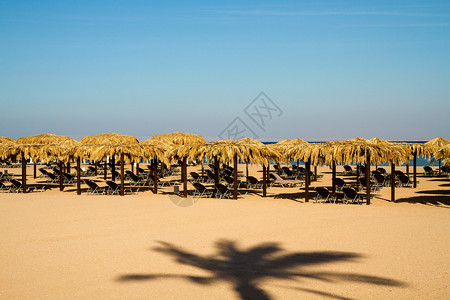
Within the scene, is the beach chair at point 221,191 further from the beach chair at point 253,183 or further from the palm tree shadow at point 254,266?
the palm tree shadow at point 254,266

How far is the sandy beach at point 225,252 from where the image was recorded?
4.84 meters

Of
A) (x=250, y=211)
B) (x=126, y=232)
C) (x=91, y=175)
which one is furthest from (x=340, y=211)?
(x=91, y=175)

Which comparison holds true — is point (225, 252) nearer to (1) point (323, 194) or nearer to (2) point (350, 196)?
(1) point (323, 194)

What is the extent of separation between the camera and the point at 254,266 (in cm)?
570

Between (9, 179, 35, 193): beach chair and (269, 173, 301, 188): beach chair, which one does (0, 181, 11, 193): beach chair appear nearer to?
(9, 179, 35, 193): beach chair

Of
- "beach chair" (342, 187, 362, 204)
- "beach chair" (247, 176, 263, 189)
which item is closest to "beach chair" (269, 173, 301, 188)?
"beach chair" (247, 176, 263, 189)

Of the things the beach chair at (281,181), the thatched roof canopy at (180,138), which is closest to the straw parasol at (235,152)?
the beach chair at (281,181)

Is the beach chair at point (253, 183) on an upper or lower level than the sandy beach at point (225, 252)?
upper

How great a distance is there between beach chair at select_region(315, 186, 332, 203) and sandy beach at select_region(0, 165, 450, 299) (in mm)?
1410

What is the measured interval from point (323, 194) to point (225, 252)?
6.85 meters

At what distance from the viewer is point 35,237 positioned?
7.54m

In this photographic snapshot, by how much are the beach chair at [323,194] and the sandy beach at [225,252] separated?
141cm

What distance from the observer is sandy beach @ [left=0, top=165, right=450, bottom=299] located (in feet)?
15.9

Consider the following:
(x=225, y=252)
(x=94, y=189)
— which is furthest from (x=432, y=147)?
(x=225, y=252)
